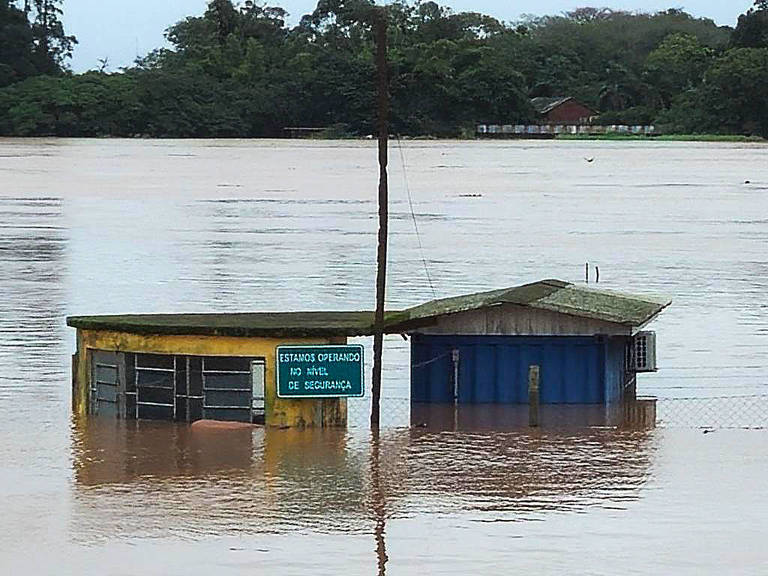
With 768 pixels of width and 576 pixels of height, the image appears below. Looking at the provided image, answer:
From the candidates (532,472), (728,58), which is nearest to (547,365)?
(532,472)

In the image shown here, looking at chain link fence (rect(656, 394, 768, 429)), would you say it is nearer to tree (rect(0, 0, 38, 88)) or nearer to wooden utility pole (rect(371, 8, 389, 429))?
wooden utility pole (rect(371, 8, 389, 429))

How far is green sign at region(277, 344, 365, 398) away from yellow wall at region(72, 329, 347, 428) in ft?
0.86

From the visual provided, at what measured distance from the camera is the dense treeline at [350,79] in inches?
5389

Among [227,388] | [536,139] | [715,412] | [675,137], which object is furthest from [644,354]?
[536,139]

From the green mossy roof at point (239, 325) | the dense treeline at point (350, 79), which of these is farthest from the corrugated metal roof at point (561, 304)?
the dense treeline at point (350, 79)

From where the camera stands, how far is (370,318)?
22.1 m

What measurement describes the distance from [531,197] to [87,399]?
53.2 meters

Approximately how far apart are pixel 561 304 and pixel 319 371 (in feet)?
11.2

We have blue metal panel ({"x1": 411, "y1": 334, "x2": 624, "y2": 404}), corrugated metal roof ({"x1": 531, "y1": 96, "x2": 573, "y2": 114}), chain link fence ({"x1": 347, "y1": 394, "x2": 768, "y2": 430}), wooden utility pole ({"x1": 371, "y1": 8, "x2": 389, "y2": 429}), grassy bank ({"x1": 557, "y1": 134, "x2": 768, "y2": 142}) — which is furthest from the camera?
corrugated metal roof ({"x1": 531, "y1": 96, "x2": 573, "y2": 114})

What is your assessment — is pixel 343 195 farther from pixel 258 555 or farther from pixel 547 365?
pixel 258 555

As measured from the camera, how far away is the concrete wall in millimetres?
21344

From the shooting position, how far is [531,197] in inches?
2904

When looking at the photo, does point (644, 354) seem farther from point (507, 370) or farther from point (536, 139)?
point (536, 139)

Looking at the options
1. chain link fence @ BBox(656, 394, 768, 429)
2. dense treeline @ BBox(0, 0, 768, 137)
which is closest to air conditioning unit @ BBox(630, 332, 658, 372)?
chain link fence @ BBox(656, 394, 768, 429)
